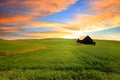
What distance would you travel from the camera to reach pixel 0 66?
29.9m

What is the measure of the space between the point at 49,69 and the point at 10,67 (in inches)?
223

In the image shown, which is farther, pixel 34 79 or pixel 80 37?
pixel 80 37

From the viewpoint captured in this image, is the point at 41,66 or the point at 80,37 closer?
the point at 41,66

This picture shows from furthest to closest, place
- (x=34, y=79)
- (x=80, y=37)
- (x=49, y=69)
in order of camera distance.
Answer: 1. (x=80, y=37)
2. (x=49, y=69)
3. (x=34, y=79)

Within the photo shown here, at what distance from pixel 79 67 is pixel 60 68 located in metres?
2.78

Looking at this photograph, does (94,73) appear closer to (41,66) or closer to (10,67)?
(41,66)

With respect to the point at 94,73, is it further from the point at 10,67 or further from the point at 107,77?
the point at 10,67

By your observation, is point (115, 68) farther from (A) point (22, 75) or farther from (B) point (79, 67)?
(A) point (22, 75)

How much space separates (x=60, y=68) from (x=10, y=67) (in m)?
7.06

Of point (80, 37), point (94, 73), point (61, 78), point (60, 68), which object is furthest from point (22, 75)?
point (80, 37)

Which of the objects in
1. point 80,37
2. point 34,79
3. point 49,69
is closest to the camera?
point 34,79

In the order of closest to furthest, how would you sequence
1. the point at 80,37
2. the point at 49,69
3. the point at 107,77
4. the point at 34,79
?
the point at 34,79
the point at 107,77
the point at 49,69
the point at 80,37

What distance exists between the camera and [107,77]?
25156 millimetres

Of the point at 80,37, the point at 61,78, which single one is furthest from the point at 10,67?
the point at 80,37
